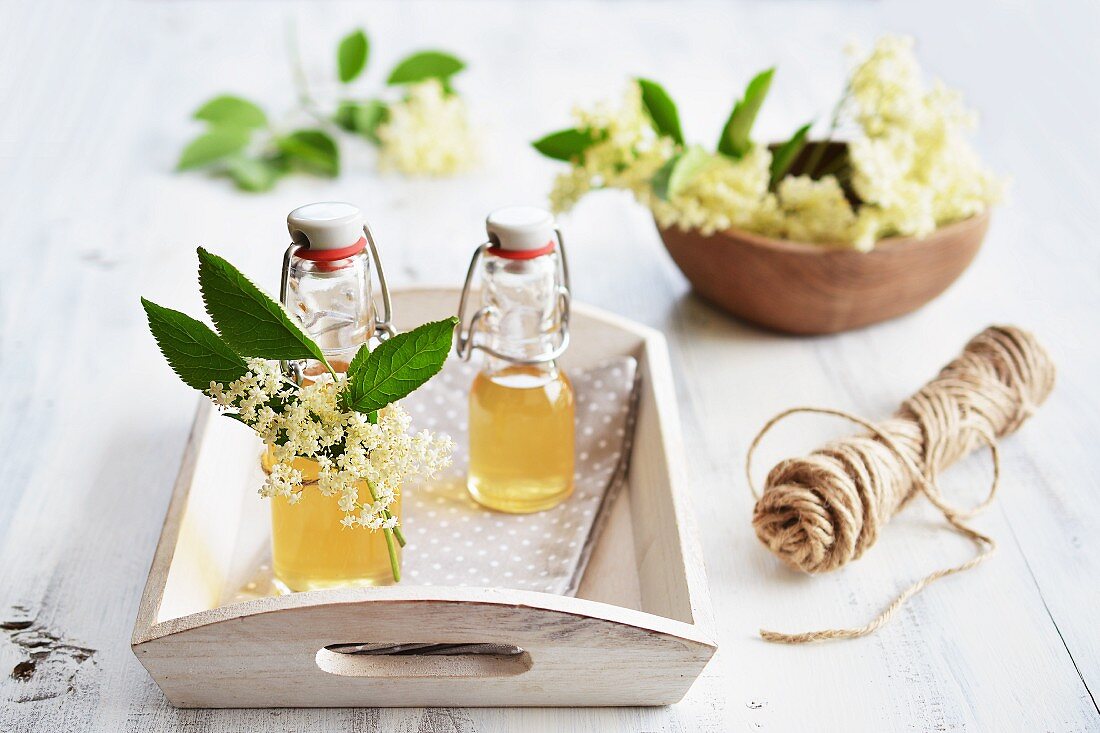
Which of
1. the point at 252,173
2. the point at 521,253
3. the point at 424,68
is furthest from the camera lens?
the point at 424,68

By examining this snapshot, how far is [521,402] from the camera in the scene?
725mm

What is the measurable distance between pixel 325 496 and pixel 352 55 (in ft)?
3.31

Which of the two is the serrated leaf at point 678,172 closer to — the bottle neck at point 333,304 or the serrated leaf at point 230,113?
the bottle neck at point 333,304

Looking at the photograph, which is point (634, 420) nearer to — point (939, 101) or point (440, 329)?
point (440, 329)

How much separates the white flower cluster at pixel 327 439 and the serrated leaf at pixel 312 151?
33.0 inches

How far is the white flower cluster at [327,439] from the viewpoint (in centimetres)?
58

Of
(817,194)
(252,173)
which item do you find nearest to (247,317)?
(817,194)

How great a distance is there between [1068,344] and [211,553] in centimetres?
81

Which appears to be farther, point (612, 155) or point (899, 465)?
point (612, 155)

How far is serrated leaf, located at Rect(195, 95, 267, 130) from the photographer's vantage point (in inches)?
55.4

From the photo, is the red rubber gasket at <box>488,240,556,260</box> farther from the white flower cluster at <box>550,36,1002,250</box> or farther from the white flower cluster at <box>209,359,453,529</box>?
the white flower cluster at <box>550,36,1002,250</box>

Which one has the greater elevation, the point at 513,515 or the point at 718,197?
the point at 718,197

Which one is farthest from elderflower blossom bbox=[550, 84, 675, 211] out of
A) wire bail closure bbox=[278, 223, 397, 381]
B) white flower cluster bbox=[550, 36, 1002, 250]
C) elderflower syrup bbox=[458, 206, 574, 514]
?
wire bail closure bbox=[278, 223, 397, 381]

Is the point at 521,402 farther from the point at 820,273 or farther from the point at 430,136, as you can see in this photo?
the point at 430,136
